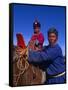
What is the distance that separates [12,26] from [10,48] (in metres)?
0.13

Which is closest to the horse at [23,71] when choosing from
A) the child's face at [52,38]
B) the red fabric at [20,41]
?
the red fabric at [20,41]

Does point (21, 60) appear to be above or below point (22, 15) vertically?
below

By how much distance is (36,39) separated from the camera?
177cm

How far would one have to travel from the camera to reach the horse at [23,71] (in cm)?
172

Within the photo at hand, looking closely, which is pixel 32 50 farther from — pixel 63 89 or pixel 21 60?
pixel 63 89

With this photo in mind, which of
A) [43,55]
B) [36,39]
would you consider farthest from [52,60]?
[36,39]

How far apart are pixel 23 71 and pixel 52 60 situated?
20 cm

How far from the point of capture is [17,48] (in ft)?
5.66

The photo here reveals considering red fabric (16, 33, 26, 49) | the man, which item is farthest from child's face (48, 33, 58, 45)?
red fabric (16, 33, 26, 49)

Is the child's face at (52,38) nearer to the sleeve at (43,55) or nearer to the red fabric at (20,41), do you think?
the sleeve at (43,55)

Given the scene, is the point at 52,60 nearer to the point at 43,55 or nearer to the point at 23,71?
the point at 43,55

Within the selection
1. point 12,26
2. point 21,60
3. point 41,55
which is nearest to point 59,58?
point 41,55

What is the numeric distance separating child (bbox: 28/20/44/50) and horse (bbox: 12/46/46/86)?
0.06 meters

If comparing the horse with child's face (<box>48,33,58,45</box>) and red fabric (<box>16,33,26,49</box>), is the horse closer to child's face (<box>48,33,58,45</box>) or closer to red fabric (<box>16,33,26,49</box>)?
red fabric (<box>16,33,26,49</box>)
